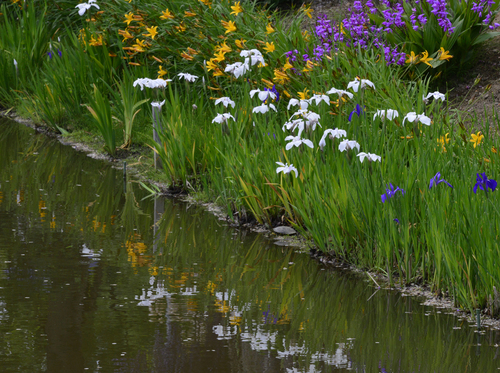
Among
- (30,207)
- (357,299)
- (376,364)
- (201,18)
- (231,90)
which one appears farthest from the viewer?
(201,18)

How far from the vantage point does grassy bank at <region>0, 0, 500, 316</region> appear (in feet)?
10.6

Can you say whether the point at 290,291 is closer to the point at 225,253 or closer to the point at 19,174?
the point at 225,253

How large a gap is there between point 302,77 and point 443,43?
1.25m

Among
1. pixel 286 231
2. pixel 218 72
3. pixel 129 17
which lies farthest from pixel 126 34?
pixel 286 231

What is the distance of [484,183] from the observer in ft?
9.66

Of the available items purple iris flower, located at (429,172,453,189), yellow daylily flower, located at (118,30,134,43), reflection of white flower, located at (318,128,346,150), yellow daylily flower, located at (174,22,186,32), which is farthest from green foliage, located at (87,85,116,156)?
purple iris flower, located at (429,172,453,189)

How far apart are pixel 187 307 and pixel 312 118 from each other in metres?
1.60

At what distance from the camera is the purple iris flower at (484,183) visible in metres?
2.90

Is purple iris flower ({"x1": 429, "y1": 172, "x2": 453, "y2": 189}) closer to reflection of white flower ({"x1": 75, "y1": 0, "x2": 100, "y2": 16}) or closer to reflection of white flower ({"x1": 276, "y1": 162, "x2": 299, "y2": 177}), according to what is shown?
reflection of white flower ({"x1": 276, "y1": 162, "x2": 299, "y2": 177})

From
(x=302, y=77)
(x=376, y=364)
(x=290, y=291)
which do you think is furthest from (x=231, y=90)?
(x=376, y=364)

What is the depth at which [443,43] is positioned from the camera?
5473 mm

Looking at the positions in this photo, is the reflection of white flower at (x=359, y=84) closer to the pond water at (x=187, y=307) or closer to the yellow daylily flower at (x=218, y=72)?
the pond water at (x=187, y=307)

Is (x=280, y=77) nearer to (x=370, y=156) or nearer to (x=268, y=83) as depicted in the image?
(x=268, y=83)

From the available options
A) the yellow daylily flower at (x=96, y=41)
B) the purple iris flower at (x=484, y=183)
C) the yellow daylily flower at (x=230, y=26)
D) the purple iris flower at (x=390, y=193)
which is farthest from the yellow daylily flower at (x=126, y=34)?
the purple iris flower at (x=484, y=183)
